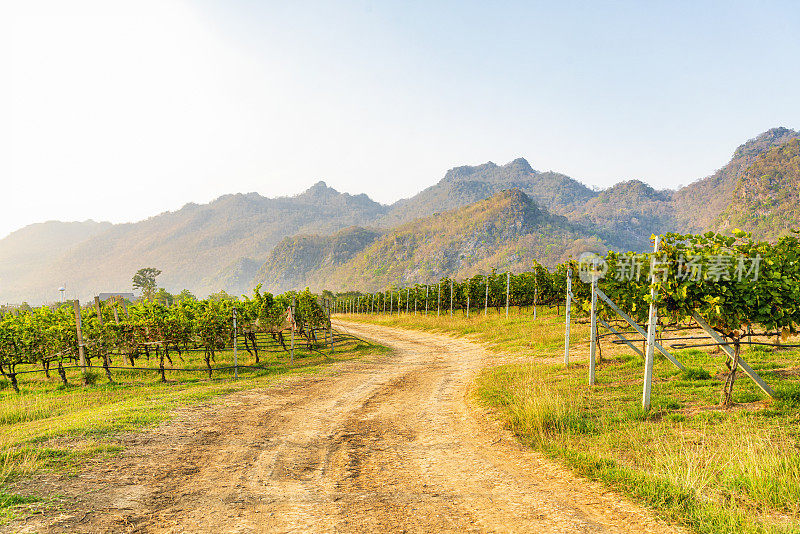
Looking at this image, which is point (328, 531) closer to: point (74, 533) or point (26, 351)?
point (74, 533)

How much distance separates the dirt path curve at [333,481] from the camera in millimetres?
4301

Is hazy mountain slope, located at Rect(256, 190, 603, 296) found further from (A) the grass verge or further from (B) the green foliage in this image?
(A) the grass verge

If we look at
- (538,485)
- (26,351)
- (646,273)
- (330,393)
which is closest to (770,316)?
(646,273)


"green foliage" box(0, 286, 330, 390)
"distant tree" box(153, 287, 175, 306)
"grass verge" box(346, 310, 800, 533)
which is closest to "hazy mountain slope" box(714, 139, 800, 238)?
"grass verge" box(346, 310, 800, 533)

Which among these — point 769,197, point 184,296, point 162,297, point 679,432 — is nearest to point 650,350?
point 679,432

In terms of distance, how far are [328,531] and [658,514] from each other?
11.5 ft

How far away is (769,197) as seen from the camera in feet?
477

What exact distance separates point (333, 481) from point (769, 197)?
195313 millimetres

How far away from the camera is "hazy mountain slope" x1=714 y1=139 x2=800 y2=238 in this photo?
13325cm

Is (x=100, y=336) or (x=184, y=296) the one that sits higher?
(x=184, y=296)

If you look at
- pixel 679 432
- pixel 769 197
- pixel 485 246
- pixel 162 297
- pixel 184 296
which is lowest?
pixel 162 297

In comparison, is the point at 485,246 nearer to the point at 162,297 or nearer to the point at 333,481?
the point at 162,297

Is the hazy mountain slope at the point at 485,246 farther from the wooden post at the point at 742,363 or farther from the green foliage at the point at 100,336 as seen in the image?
the wooden post at the point at 742,363

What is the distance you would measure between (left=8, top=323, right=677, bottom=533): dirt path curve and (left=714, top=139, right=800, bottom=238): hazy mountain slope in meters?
165
